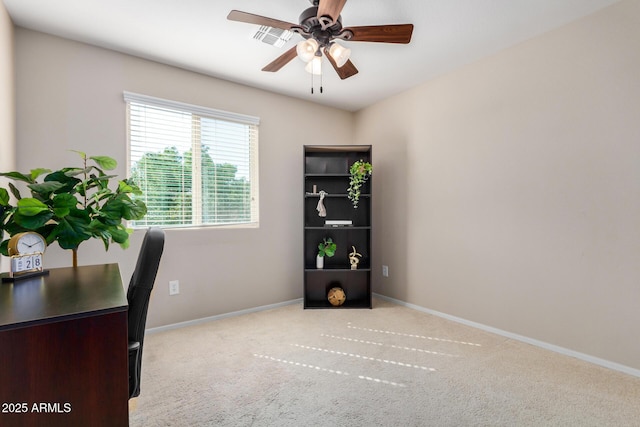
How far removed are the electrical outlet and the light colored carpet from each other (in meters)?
0.34

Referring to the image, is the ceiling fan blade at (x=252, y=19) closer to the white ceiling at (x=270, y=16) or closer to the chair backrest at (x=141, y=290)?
the white ceiling at (x=270, y=16)

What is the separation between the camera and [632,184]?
2.01m

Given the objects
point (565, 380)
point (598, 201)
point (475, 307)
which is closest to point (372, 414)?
point (565, 380)

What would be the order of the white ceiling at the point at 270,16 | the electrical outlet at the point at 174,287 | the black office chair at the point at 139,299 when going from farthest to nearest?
1. the electrical outlet at the point at 174,287
2. the white ceiling at the point at 270,16
3. the black office chair at the point at 139,299

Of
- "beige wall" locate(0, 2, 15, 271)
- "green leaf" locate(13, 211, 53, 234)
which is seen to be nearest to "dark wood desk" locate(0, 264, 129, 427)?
"green leaf" locate(13, 211, 53, 234)

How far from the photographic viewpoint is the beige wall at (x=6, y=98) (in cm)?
187

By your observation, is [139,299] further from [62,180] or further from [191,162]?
[191,162]

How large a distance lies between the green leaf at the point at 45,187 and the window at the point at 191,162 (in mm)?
1308

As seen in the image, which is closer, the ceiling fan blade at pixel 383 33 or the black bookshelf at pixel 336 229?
the ceiling fan blade at pixel 383 33

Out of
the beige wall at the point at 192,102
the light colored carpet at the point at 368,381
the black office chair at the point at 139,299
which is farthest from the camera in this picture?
the beige wall at the point at 192,102

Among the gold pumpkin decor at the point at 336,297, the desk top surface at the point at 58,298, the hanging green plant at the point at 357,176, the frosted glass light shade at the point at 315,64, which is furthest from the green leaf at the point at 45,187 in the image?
the gold pumpkin decor at the point at 336,297

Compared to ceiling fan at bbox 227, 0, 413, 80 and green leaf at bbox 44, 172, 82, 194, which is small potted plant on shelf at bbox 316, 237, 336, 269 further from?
green leaf at bbox 44, 172, 82, 194

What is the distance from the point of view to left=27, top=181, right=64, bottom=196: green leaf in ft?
4.42

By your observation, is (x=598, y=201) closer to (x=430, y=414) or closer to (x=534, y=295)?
(x=534, y=295)
